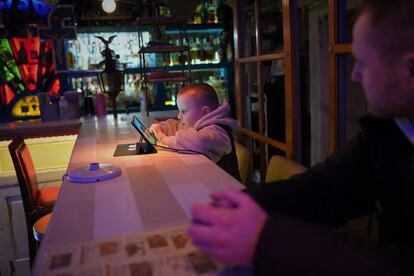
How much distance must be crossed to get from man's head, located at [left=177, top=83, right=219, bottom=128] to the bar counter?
332 millimetres

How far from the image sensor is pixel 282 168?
1674mm

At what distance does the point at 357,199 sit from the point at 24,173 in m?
1.76

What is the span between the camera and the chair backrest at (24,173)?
206 centimetres

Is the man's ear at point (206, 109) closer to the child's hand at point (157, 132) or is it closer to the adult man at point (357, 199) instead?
the child's hand at point (157, 132)

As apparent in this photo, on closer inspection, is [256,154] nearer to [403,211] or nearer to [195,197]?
[195,197]

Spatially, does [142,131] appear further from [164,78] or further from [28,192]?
[164,78]

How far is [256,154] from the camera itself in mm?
3012

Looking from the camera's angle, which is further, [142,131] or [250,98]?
[250,98]

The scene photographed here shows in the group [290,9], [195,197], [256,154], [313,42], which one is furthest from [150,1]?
[195,197]

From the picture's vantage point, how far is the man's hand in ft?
2.05

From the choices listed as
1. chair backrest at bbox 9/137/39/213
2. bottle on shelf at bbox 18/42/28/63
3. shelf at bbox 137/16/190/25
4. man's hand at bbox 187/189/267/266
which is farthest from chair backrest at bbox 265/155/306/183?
bottle on shelf at bbox 18/42/28/63

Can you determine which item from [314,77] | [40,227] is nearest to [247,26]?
[314,77]

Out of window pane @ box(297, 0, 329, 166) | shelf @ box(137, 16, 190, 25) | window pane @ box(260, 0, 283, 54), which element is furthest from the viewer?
window pane @ box(297, 0, 329, 166)

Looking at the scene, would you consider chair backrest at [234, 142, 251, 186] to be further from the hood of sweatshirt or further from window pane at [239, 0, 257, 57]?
window pane at [239, 0, 257, 57]
